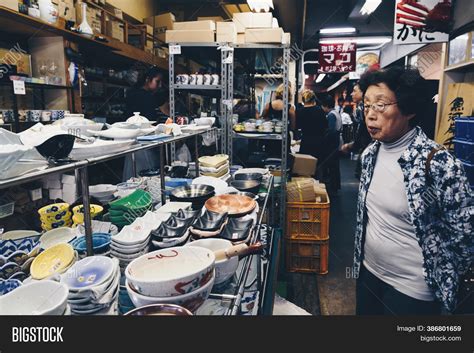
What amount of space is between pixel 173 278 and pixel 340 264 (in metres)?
2.61

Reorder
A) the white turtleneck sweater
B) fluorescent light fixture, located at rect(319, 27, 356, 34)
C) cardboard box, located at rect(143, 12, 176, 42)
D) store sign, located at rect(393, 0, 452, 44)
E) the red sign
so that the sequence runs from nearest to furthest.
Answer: the white turtleneck sweater < store sign, located at rect(393, 0, 452, 44) < cardboard box, located at rect(143, 12, 176, 42) < the red sign < fluorescent light fixture, located at rect(319, 27, 356, 34)

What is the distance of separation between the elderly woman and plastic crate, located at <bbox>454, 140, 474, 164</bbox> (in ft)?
5.48

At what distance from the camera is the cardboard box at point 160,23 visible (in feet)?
16.9

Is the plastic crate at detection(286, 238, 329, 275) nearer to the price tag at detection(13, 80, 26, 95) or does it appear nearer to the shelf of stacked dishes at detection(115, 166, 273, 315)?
the shelf of stacked dishes at detection(115, 166, 273, 315)

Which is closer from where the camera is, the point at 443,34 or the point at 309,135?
the point at 443,34

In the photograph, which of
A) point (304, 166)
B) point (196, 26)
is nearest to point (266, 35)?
point (196, 26)

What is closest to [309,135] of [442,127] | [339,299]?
[442,127]

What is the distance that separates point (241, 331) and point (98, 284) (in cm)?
32

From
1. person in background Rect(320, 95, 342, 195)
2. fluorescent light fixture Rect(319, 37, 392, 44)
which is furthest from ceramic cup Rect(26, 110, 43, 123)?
fluorescent light fixture Rect(319, 37, 392, 44)

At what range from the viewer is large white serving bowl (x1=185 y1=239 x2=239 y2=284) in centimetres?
92

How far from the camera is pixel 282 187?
9.77ft

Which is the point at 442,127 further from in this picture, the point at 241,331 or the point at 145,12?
the point at 145,12

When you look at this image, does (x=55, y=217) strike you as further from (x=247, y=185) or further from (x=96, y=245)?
(x=247, y=185)

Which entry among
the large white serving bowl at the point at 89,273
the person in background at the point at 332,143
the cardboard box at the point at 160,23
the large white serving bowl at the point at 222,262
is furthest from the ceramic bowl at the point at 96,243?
the cardboard box at the point at 160,23
